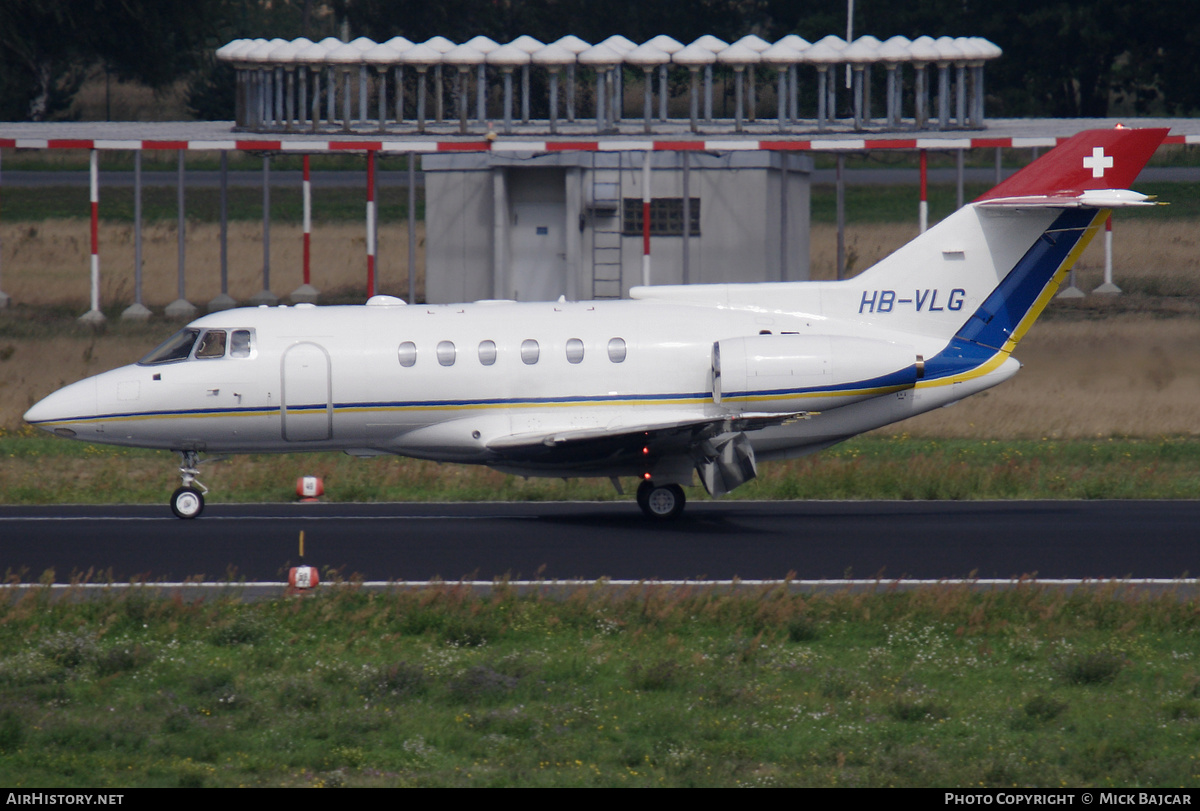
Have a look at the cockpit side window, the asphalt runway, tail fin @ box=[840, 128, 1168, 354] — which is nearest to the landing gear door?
the cockpit side window

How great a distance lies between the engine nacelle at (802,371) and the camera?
63.4 feet

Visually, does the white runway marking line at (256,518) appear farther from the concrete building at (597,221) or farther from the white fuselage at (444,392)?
the concrete building at (597,221)

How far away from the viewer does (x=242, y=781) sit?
1029 centimetres

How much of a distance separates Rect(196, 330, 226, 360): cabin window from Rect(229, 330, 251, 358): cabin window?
12cm

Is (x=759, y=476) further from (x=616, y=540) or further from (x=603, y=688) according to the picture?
(x=603, y=688)

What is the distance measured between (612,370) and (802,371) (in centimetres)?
252

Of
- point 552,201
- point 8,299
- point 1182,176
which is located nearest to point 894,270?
point 552,201

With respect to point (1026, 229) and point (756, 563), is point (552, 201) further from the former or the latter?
point (756, 563)

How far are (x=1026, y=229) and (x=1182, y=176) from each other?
45.5 metres

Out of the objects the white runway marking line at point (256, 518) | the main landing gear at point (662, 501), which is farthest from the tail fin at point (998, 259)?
the white runway marking line at point (256, 518)

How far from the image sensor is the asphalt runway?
54.0 ft

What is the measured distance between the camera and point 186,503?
19.9 meters

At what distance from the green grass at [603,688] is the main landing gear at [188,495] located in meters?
5.33
